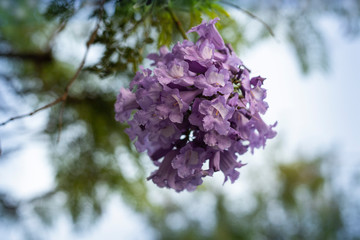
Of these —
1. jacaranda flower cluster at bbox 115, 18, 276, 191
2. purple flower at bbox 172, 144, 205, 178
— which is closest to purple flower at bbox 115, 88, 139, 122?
jacaranda flower cluster at bbox 115, 18, 276, 191

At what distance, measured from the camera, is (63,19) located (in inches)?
31.7

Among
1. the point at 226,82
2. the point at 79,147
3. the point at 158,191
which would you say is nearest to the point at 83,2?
the point at 226,82

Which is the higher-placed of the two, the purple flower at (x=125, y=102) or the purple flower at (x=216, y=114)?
the purple flower at (x=216, y=114)

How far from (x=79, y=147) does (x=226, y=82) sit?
4.08 ft

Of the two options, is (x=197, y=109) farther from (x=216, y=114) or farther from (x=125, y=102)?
(x=125, y=102)

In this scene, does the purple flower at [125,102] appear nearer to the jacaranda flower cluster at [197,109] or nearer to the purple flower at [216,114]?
the jacaranda flower cluster at [197,109]

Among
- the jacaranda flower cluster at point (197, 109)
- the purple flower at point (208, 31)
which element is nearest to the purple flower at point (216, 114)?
the jacaranda flower cluster at point (197, 109)

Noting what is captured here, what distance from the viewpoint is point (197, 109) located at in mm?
553

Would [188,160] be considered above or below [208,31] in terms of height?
below

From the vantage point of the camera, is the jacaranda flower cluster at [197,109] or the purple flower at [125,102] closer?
the jacaranda flower cluster at [197,109]

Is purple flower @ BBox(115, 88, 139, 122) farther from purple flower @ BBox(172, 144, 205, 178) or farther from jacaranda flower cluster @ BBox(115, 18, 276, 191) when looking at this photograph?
purple flower @ BBox(172, 144, 205, 178)

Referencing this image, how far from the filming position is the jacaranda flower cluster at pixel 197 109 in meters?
0.54

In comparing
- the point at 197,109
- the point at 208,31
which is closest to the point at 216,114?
the point at 197,109

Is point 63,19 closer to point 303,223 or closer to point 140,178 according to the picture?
point 140,178
